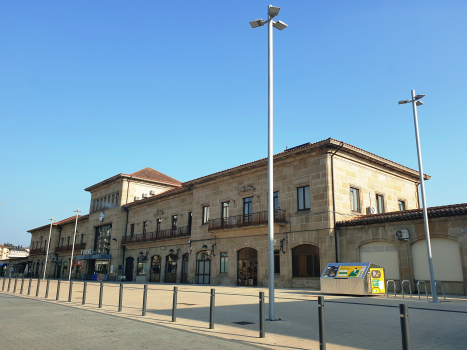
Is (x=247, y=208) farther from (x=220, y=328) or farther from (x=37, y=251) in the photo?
(x=37, y=251)

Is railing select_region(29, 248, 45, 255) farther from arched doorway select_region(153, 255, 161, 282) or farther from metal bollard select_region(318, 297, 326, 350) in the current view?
metal bollard select_region(318, 297, 326, 350)

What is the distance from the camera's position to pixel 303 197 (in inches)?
963

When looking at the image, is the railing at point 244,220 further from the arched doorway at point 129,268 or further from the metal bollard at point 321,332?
the metal bollard at point 321,332

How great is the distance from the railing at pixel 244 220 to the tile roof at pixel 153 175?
63.7 ft

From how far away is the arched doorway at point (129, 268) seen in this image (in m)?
40.9

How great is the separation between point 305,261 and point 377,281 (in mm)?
6646

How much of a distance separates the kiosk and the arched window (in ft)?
15.7

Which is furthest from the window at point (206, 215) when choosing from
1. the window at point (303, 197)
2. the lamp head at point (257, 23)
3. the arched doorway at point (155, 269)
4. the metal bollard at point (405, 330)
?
the metal bollard at point (405, 330)

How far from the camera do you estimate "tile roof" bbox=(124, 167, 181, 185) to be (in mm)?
47062

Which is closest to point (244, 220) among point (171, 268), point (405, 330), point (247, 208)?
point (247, 208)

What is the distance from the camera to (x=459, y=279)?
18.5 meters

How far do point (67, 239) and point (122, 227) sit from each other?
20.8 metres

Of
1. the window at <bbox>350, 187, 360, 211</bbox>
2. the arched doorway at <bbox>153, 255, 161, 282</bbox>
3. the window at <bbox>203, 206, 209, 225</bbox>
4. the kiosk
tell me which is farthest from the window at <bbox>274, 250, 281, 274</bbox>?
the arched doorway at <bbox>153, 255, 161, 282</bbox>

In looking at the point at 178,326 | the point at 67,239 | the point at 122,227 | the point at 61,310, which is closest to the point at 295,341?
the point at 178,326
